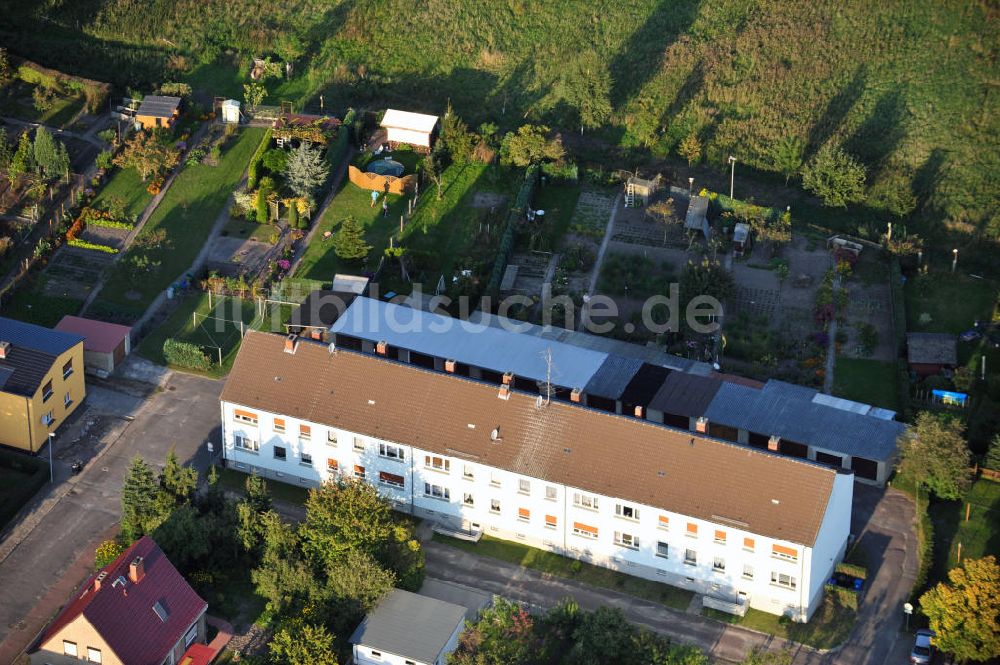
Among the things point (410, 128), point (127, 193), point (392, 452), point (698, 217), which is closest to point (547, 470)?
point (392, 452)

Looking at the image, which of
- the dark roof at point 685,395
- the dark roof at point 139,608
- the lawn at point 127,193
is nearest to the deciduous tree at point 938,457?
the dark roof at point 685,395

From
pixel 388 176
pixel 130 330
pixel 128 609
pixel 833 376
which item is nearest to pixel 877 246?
pixel 833 376

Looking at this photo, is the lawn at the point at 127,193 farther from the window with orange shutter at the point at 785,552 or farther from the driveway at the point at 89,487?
the window with orange shutter at the point at 785,552

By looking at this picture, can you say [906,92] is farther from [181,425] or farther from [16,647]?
[16,647]

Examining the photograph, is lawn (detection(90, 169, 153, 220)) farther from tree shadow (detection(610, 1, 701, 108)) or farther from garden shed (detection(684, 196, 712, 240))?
garden shed (detection(684, 196, 712, 240))

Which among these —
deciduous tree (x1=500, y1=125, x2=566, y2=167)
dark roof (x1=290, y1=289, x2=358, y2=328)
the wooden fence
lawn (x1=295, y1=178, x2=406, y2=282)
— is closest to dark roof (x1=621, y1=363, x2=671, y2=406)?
dark roof (x1=290, y1=289, x2=358, y2=328)

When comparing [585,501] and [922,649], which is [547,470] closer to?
[585,501]
